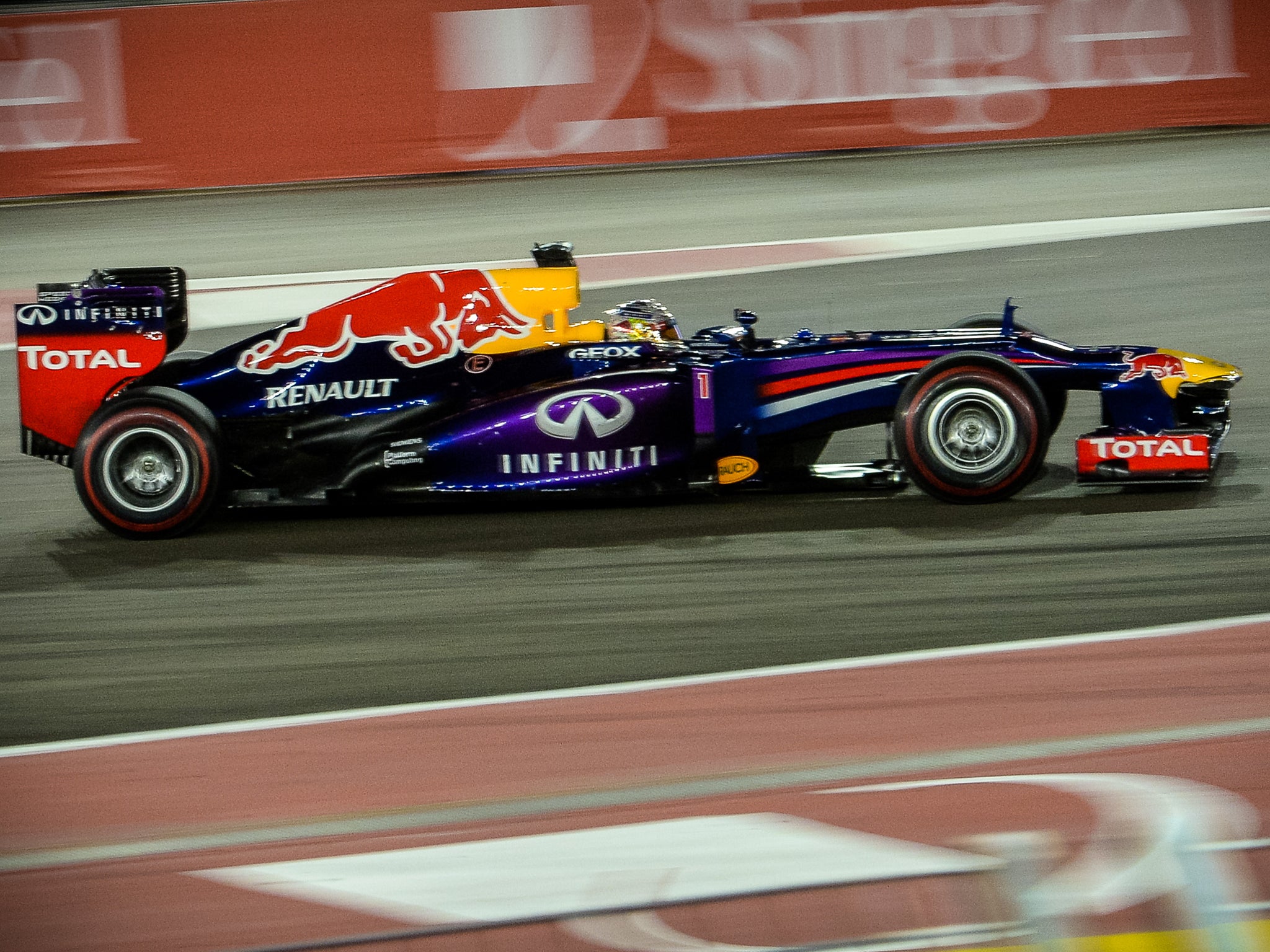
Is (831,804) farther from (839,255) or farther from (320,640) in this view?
(839,255)

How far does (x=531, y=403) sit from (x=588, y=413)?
235mm

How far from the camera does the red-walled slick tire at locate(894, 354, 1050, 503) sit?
5.94 meters

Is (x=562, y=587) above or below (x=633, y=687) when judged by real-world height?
above

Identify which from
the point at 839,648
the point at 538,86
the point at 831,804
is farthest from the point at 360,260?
the point at 831,804

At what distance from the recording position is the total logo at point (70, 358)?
6422 mm

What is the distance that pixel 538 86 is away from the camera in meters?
14.5

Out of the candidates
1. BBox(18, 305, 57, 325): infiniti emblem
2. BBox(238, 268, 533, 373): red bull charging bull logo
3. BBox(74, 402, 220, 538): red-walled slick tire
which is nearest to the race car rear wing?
BBox(18, 305, 57, 325): infiniti emblem

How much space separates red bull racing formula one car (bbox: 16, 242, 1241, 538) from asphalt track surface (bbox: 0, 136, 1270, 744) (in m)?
0.20

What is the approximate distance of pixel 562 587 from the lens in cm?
563

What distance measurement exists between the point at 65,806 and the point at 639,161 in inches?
452

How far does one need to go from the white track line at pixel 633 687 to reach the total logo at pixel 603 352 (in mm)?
1819

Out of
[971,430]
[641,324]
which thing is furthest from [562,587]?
[971,430]

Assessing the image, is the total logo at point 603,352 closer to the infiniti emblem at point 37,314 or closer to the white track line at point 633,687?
the white track line at point 633,687

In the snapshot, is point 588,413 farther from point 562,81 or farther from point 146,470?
point 562,81
